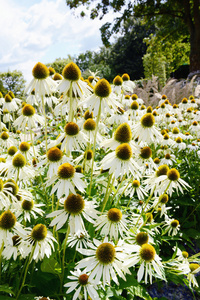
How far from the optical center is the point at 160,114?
441cm

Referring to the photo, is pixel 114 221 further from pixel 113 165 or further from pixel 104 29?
pixel 104 29

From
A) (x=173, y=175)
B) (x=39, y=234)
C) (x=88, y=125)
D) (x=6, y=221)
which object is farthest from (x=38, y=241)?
(x=173, y=175)

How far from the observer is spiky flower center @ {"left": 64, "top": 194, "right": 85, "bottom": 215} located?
3.96 feet

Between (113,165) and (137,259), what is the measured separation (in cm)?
49

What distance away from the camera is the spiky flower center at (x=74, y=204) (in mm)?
1208

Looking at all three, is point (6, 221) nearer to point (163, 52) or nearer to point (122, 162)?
point (122, 162)

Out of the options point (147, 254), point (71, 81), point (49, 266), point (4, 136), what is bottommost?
point (49, 266)

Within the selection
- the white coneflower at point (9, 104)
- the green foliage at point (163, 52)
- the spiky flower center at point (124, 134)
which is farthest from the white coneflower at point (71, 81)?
the green foliage at point (163, 52)

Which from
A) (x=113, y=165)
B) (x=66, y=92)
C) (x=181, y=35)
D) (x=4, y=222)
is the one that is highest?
(x=181, y=35)

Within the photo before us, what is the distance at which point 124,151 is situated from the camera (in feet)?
4.39

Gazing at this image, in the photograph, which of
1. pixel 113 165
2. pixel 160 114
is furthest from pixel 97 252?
pixel 160 114

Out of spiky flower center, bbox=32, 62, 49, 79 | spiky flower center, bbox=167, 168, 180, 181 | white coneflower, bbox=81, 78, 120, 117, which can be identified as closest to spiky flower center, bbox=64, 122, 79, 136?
white coneflower, bbox=81, 78, 120, 117

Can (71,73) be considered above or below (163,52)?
below

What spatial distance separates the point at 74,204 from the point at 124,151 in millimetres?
383
